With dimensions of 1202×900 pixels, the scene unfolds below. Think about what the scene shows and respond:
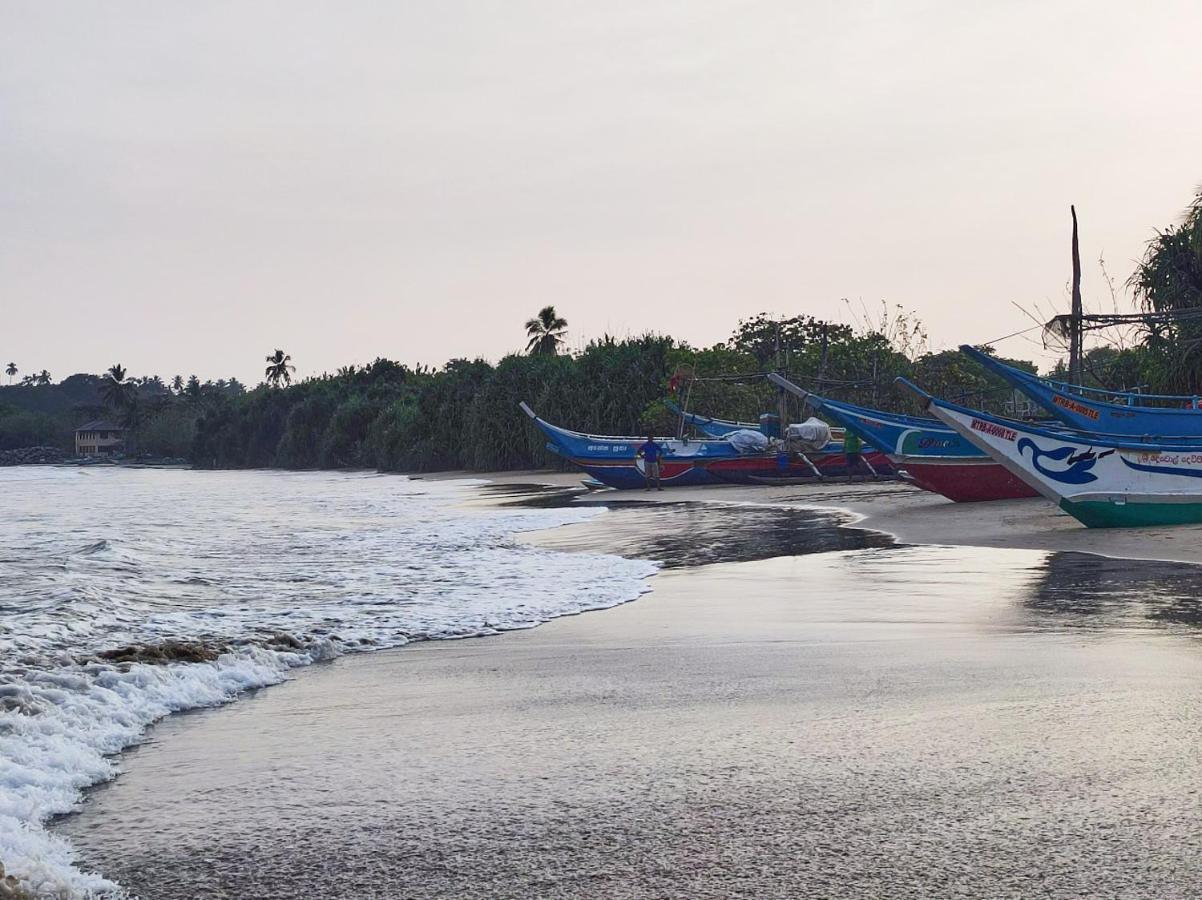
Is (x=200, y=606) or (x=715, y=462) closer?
(x=200, y=606)

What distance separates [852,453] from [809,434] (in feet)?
4.24

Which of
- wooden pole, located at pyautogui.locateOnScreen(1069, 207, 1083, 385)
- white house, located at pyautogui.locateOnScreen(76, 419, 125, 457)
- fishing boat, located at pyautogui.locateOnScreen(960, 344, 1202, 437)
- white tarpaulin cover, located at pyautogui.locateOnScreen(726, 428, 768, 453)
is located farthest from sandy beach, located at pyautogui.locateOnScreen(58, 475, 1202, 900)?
white house, located at pyautogui.locateOnScreen(76, 419, 125, 457)

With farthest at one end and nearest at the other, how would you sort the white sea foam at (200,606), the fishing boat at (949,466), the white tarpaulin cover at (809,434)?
the white tarpaulin cover at (809,434) < the fishing boat at (949,466) < the white sea foam at (200,606)

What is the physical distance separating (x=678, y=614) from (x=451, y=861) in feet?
19.2

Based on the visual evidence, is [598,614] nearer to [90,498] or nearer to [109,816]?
[109,816]

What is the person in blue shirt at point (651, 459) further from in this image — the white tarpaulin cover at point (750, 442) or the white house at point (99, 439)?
the white house at point (99, 439)

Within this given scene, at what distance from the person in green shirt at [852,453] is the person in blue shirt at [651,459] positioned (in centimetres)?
515

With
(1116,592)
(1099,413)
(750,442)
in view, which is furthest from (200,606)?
(750,442)

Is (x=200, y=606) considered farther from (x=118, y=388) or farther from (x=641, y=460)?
(x=118, y=388)

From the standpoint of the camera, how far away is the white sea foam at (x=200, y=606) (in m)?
5.11

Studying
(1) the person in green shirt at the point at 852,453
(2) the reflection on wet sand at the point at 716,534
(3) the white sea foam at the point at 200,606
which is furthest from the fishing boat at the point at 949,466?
(1) the person in green shirt at the point at 852,453

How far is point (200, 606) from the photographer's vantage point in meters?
10.9

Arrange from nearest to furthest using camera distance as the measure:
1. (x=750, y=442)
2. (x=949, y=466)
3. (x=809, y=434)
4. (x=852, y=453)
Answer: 1. (x=949, y=466)
2. (x=809, y=434)
3. (x=852, y=453)
4. (x=750, y=442)

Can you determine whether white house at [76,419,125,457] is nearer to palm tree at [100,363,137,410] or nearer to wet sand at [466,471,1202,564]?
palm tree at [100,363,137,410]
